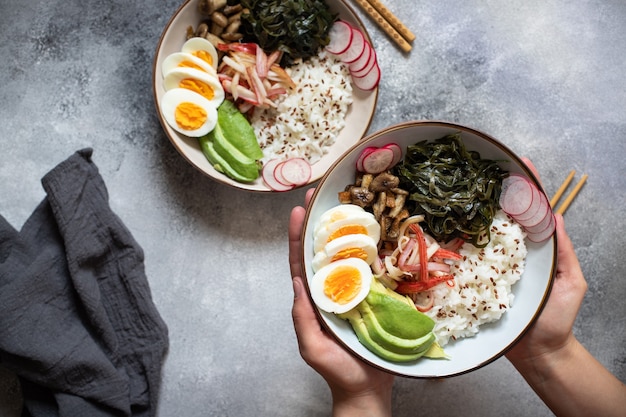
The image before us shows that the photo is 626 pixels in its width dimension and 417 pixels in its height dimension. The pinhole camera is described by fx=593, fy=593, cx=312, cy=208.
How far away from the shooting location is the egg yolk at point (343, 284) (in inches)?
92.0

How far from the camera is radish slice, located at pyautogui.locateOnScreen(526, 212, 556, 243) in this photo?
2.34 meters

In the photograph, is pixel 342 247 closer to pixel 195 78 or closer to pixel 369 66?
pixel 369 66

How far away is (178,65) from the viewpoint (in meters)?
2.71

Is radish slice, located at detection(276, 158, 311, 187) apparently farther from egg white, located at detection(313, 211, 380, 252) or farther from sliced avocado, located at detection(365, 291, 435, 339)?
sliced avocado, located at detection(365, 291, 435, 339)

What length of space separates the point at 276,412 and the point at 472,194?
1424mm

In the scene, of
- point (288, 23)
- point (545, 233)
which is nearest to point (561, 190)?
point (545, 233)

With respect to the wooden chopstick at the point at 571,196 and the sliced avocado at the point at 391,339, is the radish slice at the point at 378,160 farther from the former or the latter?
the wooden chopstick at the point at 571,196

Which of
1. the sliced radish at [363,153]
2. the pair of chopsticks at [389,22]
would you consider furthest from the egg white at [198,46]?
the sliced radish at [363,153]

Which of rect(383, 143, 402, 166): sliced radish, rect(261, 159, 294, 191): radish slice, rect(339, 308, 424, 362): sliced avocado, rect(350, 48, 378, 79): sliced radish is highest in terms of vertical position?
rect(350, 48, 378, 79): sliced radish

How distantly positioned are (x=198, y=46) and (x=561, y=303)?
1.94 meters

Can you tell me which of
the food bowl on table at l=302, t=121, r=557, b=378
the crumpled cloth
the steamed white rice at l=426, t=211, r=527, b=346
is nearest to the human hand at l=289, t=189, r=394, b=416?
the food bowl on table at l=302, t=121, r=557, b=378

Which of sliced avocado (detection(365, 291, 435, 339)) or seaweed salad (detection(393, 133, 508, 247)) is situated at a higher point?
seaweed salad (detection(393, 133, 508, 247))

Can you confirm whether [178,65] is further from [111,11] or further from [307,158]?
[307,158]

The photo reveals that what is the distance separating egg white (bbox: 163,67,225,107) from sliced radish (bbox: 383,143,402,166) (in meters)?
0.83
